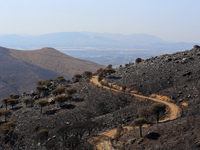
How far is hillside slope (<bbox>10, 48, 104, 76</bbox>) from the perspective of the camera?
135 m

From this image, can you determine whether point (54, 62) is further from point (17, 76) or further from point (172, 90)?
point (172, 90)

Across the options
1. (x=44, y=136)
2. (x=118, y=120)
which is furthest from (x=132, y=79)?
(x=44, y=136)

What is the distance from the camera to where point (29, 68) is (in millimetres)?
118750

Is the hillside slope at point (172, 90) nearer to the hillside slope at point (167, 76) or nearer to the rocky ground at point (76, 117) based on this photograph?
the hillside slope at point (167, 76)

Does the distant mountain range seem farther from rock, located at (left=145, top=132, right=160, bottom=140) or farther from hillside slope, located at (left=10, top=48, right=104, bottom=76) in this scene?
rock, located at (left=145, top=132, right=160, bottom=140)

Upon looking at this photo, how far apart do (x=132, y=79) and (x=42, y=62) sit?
105 metres

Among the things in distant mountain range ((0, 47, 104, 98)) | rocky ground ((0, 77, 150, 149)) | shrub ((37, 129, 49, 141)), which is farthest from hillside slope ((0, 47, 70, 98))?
shrub ((37, 129, 49, 141))

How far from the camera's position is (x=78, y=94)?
5103cm

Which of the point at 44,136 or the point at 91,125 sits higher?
the point at 91,125

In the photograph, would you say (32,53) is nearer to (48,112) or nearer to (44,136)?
(48,112)

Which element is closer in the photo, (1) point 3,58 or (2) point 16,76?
(2) point 16,76

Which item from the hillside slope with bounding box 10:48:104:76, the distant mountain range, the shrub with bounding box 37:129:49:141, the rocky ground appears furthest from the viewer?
the hillside slope with bounding box 10:48:104:76

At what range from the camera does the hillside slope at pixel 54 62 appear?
135m

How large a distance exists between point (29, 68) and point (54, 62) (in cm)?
3108
